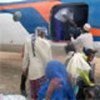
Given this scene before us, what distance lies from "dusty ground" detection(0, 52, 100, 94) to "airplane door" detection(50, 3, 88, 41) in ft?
2.63

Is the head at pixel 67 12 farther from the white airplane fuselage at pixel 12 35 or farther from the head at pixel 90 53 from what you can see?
the head at pixel 90 53

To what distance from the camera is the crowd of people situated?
6.50m

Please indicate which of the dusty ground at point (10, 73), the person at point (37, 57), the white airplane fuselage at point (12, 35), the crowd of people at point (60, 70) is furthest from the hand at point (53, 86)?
the white airplane fuselage at point (12, 35)

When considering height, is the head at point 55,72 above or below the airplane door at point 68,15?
above

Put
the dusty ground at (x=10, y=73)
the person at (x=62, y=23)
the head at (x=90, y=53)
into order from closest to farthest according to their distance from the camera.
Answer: the head at (x=90, y=53) → the dusty ground at (x=10, y=73) → the person at (x=62, y=23)

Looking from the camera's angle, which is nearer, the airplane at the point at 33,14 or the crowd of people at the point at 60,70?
the crowd of people at the point at 60,70

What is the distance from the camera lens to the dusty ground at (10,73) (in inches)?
478

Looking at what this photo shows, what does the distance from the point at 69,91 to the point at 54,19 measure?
616 cm

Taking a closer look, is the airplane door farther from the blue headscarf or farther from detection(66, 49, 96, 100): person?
the blue headscarf

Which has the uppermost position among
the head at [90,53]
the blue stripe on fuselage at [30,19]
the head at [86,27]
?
the head at [90,53]

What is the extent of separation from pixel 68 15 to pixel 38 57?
10.1 feet

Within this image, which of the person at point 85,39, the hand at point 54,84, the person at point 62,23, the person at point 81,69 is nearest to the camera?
the hand at point 54,84

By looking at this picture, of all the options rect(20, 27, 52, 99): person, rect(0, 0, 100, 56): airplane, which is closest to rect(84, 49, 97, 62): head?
rect(20, 27, 52, 99): person

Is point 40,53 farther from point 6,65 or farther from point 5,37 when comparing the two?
point 6,65
